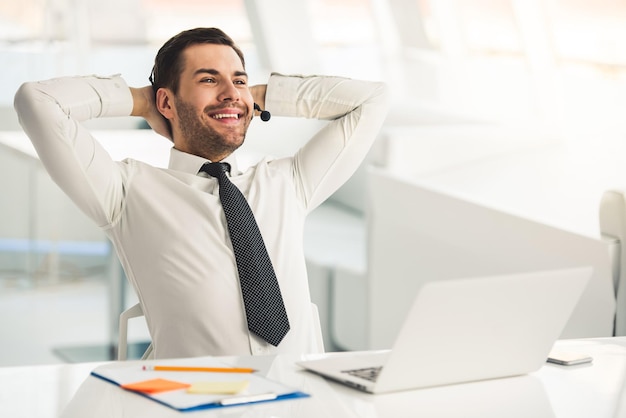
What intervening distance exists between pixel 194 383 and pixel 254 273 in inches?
23.2

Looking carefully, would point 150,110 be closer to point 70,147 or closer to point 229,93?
point 229,93

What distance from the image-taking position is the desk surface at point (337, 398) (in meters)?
1.19

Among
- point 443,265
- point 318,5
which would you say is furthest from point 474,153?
point 318,5

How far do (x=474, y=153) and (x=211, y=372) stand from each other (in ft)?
9.03

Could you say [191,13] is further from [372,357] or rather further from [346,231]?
[372,357]

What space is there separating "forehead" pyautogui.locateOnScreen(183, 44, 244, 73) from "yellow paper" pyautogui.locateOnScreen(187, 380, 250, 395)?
0.94 metres

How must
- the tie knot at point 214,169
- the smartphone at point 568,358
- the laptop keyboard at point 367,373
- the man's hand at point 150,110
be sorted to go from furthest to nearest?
1. the man's hand at point 150,110
2. the tie knot at point 214,169
3. the smartphone at point 568,358
4. the laptop keyboard at point 367,373

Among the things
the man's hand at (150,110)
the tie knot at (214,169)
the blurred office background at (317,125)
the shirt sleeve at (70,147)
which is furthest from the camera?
the blurred office background at (317,125)

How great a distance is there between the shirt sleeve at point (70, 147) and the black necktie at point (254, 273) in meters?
0.23

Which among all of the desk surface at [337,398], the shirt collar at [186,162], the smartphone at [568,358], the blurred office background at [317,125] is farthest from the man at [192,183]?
the blurred office background at [317,125]

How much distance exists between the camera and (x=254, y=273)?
1.86 metres

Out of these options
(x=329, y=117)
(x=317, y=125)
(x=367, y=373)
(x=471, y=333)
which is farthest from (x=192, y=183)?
(x=317, y=125)

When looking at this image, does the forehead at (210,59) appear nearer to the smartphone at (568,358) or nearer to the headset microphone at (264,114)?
the headset microphone at (264,114)

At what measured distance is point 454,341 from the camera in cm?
127
